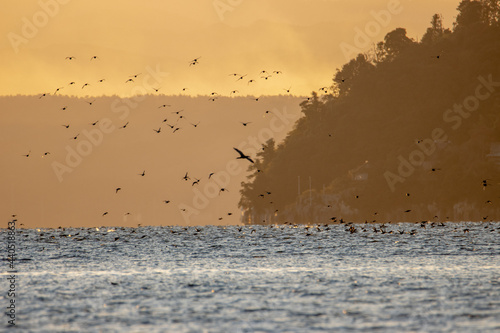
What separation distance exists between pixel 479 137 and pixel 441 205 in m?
18.7

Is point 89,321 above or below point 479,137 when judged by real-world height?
below

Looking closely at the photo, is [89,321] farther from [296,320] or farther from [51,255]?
[51,255]

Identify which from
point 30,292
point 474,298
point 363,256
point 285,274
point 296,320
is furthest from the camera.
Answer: point 363,256

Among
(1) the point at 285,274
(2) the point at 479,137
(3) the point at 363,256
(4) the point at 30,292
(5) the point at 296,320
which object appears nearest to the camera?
(5) the point at 296,320

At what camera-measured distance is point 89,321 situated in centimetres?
3594

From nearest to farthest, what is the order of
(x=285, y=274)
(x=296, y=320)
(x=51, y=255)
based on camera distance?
(x=296, y=320) < (x=285, y=274) < (x=51, y=255)

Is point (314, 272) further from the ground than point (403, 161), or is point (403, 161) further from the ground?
point (403, 161)

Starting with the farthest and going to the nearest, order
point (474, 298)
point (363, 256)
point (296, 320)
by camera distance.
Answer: point (363, 256), point (474, 298), point (296, 320)

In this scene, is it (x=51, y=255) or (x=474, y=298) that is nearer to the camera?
(x=474, y=298)

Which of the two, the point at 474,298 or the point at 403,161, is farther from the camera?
the point at 403,161

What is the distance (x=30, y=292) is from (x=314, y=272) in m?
22.3

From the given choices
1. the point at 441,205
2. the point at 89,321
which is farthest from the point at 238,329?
the point at 441,205

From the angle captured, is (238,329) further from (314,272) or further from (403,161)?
(403,161)

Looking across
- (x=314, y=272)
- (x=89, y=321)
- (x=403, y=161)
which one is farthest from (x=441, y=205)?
(x=89, y=321)
